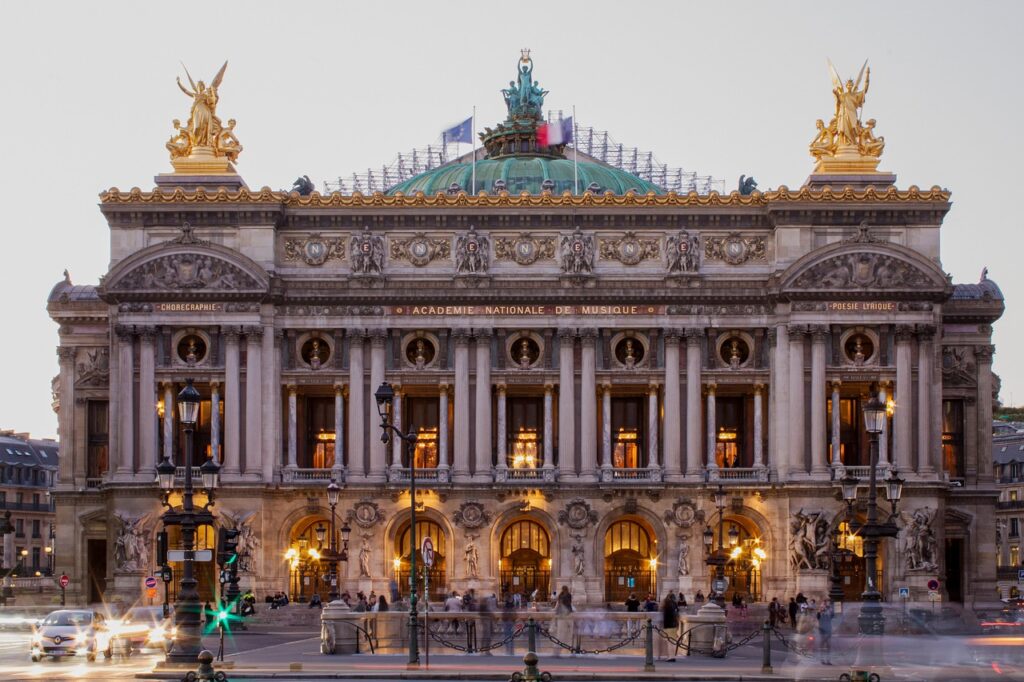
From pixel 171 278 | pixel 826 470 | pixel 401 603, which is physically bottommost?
pixel 401 603

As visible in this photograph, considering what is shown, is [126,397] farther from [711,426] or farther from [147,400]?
[711,426]

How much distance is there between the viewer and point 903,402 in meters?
91.4

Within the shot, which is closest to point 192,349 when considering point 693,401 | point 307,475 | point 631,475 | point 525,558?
point 307,475

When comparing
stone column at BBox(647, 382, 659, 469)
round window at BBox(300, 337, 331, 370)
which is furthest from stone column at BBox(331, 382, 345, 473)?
stone column at BBox(647, 382, 659, 469)

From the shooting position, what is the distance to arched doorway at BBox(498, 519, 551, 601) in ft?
305

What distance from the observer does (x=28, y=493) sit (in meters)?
149

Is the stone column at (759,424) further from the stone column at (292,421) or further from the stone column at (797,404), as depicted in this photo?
the stone column at (292,421)

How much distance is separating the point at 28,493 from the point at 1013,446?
80.4 meters

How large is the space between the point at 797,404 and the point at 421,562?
20.7 m

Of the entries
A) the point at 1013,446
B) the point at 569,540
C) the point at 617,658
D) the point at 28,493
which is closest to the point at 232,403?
the point at 569,540

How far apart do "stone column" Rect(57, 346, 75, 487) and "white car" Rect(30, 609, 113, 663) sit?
35.7 meters

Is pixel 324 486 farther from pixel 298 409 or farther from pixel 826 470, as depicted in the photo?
pixel 826 470

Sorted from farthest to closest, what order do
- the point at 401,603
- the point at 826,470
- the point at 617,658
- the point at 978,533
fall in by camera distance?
the point at 978,533 → the point at 826,470 → the point at 401,603 → the point at 617,658

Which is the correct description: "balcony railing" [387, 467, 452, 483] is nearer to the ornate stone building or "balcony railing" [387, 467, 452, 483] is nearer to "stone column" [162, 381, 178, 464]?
the ornate stone building
